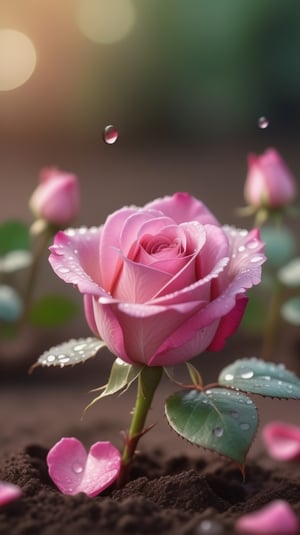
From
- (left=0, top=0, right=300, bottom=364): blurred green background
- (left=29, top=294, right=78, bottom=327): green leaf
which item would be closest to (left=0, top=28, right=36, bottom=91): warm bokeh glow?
(left=0, top=0, right=300, bottom=364): blurred green background

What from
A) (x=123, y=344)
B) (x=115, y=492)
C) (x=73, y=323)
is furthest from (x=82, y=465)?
(x=73, y=323)

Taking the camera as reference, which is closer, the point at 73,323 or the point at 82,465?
the point at 82,465

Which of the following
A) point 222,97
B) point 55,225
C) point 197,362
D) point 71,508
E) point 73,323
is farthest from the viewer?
point 222,97

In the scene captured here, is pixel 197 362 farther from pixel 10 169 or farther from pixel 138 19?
pixel 138 19

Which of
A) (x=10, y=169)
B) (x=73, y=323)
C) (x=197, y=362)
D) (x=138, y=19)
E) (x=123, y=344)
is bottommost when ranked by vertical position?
(x=197, y=362)

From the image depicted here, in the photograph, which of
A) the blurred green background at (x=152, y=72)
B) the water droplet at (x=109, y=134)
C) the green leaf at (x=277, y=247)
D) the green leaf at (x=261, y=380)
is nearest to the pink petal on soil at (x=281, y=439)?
the green leaf at (x=261, y=380)

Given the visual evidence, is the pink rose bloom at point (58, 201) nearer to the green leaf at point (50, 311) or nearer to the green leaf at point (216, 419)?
the green leaf at point (50, 311)

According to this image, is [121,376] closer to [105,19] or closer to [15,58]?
[15,58]
